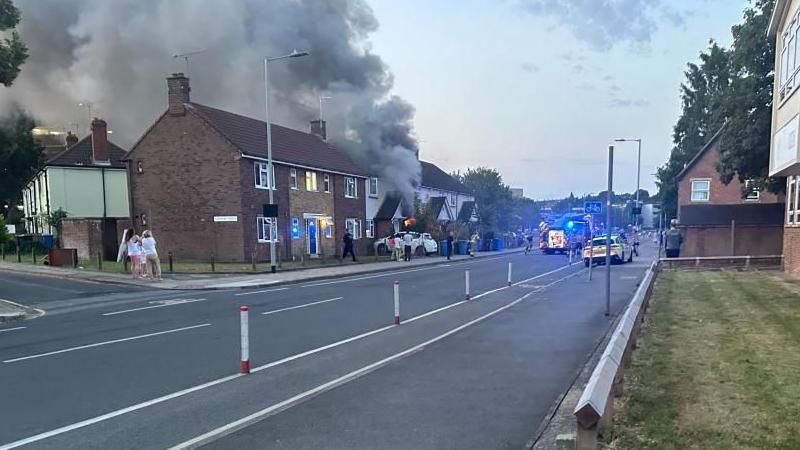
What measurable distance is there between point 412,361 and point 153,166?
2576 cm

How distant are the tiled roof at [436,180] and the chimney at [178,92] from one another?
77.1 feet

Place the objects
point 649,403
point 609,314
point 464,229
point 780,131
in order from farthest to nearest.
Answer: point 464,229 → point 780,131 → point 609,314 → point 649,403

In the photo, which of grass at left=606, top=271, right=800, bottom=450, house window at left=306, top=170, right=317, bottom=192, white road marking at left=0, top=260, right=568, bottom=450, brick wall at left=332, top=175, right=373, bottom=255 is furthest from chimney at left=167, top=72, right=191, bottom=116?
grass at left=606, top=271, right=800, bottom=450

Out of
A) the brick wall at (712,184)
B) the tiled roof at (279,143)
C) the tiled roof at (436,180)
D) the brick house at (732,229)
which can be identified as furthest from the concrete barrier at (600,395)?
the tiled roof at (436,180)

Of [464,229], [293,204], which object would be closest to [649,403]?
[293,204]

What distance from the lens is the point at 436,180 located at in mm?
51312

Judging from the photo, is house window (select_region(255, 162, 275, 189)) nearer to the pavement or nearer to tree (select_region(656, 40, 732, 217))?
the pavement

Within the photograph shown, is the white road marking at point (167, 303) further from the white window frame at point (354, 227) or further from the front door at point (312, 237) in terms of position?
the white window frame at point (354, 227)

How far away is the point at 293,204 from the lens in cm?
3012

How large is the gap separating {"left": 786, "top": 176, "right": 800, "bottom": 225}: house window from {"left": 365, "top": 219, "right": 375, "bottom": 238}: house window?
80.3 feet

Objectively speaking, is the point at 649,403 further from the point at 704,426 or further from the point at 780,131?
the point at 780,131

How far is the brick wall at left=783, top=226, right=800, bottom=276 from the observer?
17.5 metres

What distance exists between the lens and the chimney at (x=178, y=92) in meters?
27.4

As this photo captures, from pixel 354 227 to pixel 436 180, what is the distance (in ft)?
56.1
